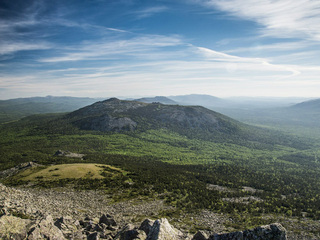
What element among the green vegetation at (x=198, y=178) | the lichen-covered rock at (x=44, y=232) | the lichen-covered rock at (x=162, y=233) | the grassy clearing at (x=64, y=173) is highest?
the lichen-covered rock at (x=162, y=233)

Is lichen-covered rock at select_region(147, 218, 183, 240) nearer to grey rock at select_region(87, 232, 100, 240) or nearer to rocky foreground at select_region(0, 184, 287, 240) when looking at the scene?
rocky foreground at select_region(0, 184, 287, 240)

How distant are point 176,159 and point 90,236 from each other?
111842 millimetres

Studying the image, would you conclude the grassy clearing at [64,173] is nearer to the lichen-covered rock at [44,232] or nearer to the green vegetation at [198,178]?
the green vegetation at [198,178]

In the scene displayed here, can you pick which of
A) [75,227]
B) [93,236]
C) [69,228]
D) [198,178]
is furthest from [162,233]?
[198,178]

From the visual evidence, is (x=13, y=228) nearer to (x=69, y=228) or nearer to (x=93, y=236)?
(x=69, y=228)

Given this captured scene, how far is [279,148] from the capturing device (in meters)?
175

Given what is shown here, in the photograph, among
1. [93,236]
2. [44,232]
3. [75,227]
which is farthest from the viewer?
[75,227]

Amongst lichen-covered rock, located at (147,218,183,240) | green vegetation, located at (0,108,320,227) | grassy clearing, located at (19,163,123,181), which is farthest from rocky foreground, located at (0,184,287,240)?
grassy clearing, located at (19,163,123,181)

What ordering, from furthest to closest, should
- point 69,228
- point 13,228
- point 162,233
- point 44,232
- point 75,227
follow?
point 75,227 < point 69,228 < point 44,232 < point 13,228 < point 162,233

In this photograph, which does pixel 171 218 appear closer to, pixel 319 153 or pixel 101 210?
pixel 101 210

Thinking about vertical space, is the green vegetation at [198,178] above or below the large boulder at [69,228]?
below

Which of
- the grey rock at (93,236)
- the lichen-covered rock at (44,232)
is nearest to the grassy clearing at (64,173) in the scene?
the grey rock at (93,236)

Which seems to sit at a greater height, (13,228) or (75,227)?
(13,228)

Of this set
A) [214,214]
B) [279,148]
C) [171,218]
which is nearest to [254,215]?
[214,214]
